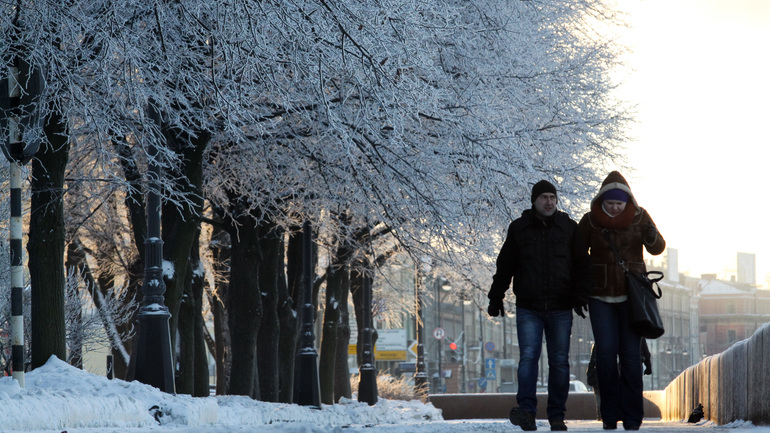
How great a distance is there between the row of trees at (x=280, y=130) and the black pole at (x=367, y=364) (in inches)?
121

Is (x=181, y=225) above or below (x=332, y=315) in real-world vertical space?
above

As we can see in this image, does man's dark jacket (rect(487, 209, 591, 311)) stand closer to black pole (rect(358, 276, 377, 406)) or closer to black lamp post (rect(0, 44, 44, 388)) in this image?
black lamp post (rect(0, 44, 44, 388))

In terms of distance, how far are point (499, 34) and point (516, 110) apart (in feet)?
3.97

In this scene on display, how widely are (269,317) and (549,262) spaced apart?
A: 42.2 feet

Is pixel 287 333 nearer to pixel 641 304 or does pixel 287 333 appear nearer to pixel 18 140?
pixel 18 140

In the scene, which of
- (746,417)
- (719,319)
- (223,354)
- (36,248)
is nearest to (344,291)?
(223,354)

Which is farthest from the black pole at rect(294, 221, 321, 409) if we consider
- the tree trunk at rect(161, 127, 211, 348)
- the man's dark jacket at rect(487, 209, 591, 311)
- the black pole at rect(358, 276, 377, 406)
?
the man's dark jacket at rect(487, 209, 591, 311)

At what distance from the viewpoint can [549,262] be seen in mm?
9336

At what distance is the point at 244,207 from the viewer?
2008 cm

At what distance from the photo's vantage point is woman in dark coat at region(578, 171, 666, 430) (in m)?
9.10

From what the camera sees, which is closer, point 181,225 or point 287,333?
point 181,225

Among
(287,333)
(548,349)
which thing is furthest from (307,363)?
(548,349)

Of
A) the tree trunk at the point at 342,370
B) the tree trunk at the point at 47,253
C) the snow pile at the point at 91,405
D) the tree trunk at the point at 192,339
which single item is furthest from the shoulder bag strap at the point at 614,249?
the tree trunk at the point at 342,370

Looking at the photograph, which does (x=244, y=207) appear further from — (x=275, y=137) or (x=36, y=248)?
(x=36, y=248)
